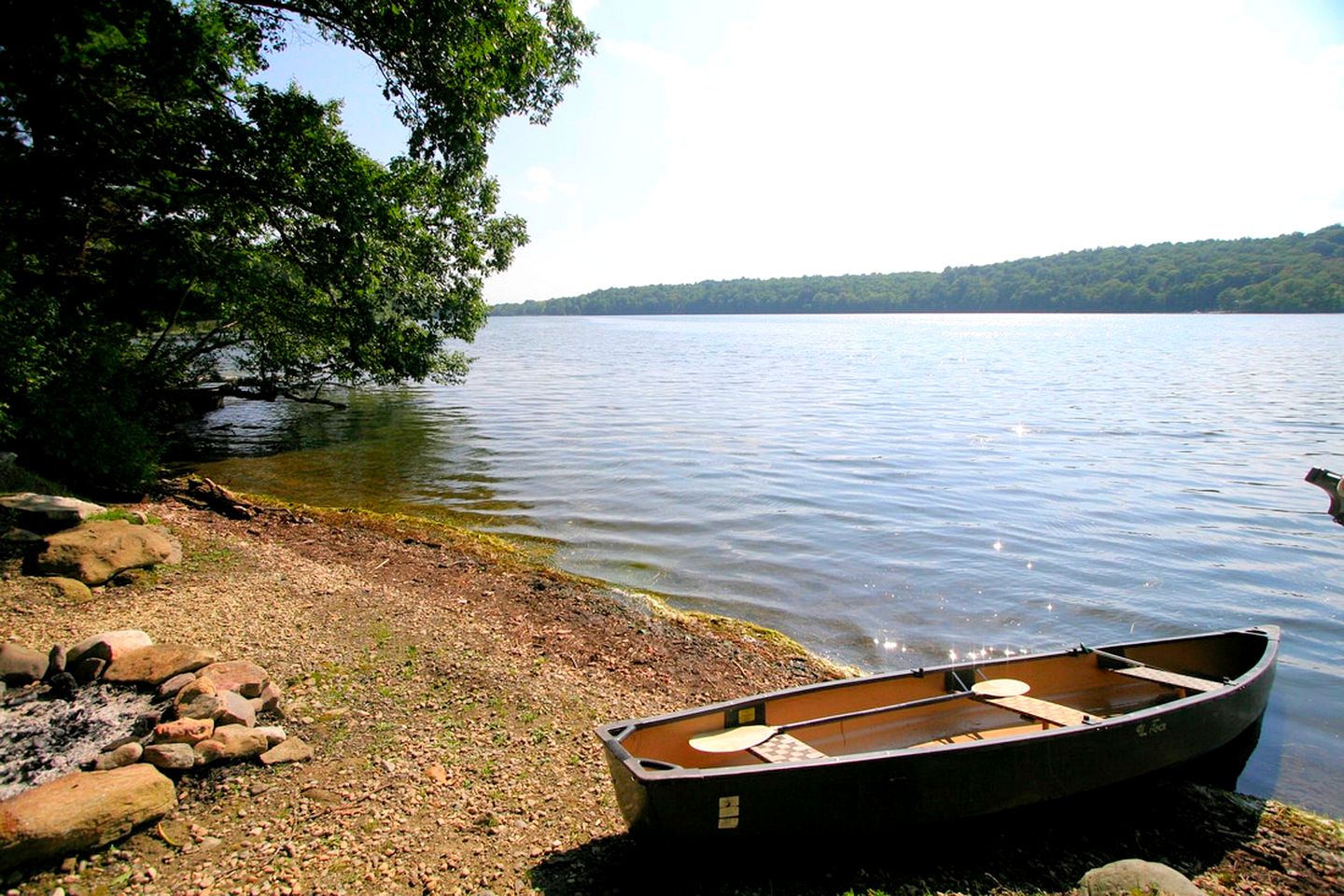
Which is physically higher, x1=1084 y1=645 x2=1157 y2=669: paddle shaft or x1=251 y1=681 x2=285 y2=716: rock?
x1=251 y1=681 x2=285 y2=716: rock

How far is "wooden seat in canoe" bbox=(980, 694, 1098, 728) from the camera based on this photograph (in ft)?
20.0

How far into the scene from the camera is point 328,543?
11.3 m

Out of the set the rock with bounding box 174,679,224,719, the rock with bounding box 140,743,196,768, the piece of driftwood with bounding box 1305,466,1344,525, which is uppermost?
the piece of driftwood with bounding box 1305,466,1344,525

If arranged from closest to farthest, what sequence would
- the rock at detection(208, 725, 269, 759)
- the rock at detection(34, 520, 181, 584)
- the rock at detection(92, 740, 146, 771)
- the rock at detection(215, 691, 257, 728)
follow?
the rock at detection(92, 740, 146, 771) < the rock at detection(208, 725, 269, 759) < the rock at detection(215, 691, 257, 728) < the rock at detection(34, 520, 181, 584)

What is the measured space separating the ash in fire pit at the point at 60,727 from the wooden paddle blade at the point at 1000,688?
6.77m

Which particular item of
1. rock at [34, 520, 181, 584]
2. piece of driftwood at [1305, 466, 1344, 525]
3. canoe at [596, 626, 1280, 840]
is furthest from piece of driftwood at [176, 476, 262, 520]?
piece of driftwood at [1305, 466, 1344, 525]

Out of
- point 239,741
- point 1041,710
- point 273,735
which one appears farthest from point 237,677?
point 1041,710

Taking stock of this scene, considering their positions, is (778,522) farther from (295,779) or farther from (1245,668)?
(295,779)

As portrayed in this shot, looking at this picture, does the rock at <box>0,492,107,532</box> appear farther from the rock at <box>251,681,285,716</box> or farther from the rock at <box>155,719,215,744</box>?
the rock at <box>155,719,215,744</box>

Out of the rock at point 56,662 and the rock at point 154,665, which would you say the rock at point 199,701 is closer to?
the rock at point 154,665

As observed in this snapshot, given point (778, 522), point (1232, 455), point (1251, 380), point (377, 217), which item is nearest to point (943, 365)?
point (1251, 380)

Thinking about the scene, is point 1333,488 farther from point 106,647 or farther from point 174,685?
point 106,647

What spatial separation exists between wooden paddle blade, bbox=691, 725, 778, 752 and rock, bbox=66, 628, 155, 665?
15.9 feet

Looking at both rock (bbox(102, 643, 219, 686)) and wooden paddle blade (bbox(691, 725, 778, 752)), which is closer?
wooden paddle blade (bbox(691, 725, 778, 752))
